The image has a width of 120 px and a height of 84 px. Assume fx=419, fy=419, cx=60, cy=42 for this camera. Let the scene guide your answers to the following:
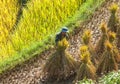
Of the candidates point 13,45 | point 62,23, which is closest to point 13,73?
point 13,45

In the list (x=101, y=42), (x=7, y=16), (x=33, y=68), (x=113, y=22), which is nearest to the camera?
(x=101, y=42)

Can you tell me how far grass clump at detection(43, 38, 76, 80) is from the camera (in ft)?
21.0

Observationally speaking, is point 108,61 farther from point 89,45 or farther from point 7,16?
point 7,16

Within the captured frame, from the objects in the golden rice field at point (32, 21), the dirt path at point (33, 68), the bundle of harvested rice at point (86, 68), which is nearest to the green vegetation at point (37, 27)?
the golden rice field at point (32, 21)

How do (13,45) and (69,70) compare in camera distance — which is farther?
(13,45)

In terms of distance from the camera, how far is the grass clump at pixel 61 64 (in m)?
6.40

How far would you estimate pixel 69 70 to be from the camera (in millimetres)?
6488

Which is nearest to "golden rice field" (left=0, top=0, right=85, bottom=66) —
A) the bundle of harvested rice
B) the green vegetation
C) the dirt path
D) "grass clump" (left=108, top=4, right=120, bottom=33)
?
the green vegetation

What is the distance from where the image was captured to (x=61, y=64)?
645 centimetres

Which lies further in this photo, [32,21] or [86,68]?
[32,21]

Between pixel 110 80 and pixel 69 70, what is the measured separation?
130 cm

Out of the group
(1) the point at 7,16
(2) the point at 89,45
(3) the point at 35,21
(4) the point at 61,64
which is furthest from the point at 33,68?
(1) the point at 7,16

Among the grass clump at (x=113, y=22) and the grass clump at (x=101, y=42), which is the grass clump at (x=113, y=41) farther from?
the grass clump at (x=113, y=22)

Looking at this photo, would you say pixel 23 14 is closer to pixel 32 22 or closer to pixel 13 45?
pixel 32 22
